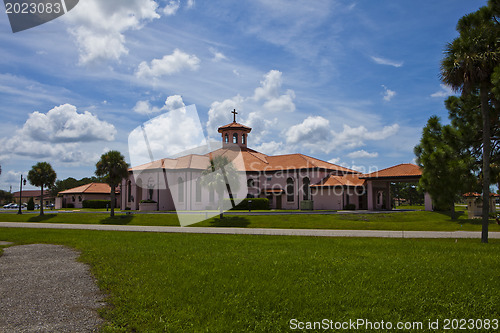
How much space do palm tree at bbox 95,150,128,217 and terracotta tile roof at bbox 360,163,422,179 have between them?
27471mm

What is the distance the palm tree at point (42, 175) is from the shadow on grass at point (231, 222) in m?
25.4

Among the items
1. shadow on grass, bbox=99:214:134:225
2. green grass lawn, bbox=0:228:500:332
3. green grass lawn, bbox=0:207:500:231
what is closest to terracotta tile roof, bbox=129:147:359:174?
shadow on grass, bbox=99:214:134:225

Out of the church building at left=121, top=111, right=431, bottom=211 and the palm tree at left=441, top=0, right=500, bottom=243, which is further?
the church building at left=121, top=111, right=431, bottom=211

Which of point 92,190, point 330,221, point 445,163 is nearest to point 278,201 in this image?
point 330,221

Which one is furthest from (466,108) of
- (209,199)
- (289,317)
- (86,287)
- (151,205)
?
(151,205)

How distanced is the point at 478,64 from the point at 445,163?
8.20 m

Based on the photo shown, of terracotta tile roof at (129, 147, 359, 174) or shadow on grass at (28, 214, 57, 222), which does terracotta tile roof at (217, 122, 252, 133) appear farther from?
shadow on grass at (28, 214, 57, 222)

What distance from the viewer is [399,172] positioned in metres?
41.3

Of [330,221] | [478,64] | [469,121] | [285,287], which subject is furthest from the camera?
[330,221]

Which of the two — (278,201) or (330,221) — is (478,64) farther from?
(278,201)

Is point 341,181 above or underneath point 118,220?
above

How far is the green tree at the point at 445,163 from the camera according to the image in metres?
21.9

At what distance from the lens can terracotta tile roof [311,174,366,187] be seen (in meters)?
45.8

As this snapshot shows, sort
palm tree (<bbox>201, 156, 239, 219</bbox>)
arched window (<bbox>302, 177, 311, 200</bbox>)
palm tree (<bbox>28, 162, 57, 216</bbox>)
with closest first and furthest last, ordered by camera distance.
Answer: palm tree (<bbox>201, 156, 239, 219</bbox>) → palm tree (<bbox>28, 162, 57, 216</bbox>) → arched window (<bbox>302, 177, 311, 200</bbox>)
